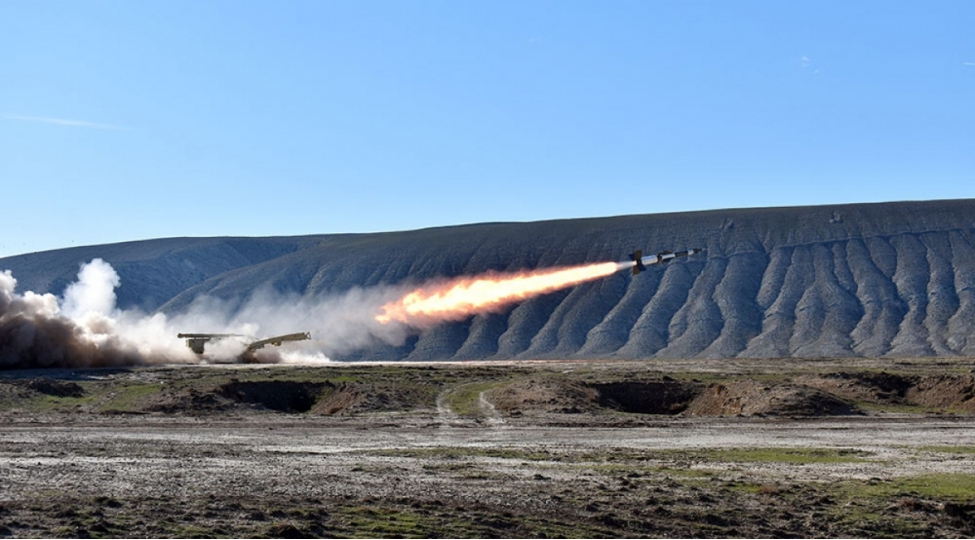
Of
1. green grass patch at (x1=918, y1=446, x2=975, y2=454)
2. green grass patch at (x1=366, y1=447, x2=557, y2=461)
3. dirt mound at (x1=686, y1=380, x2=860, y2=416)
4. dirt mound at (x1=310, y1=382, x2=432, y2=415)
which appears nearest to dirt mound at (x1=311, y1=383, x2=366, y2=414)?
dirt mound at (x1=310, y1=382, x2=432, y2=415)

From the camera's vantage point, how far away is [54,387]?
69562mm

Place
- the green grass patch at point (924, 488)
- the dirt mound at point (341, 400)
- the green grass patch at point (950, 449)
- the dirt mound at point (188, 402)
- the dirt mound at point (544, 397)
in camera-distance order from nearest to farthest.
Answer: the green grass patch at point (924, 488) → the green grass patch at point (950, 449) → the dirt mound at point (188, 402) → the dirt mound at point (544, 397) → the dirt mound at point (341, 400)

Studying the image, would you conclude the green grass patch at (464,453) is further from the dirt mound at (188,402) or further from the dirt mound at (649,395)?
the dirt mound at (649,395)

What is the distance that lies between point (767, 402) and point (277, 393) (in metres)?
29.6

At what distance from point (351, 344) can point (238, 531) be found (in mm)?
155864

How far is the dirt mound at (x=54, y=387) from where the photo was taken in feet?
224

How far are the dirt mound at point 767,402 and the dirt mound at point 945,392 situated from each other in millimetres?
7748

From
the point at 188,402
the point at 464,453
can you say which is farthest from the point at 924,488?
the point at 188,402

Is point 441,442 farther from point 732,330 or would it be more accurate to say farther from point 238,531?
point 732,330

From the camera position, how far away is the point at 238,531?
25.3m

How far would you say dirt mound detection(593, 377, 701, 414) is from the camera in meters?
69.6

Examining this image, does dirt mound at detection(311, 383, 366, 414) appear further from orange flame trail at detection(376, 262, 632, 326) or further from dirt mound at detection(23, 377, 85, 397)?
orange flame trail at detection(376, 262, 632, 326)

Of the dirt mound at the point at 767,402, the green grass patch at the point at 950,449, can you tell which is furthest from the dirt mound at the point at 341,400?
the green grass patch at the point at 950,449

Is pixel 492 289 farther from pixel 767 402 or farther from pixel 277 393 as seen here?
pixel 767 402
